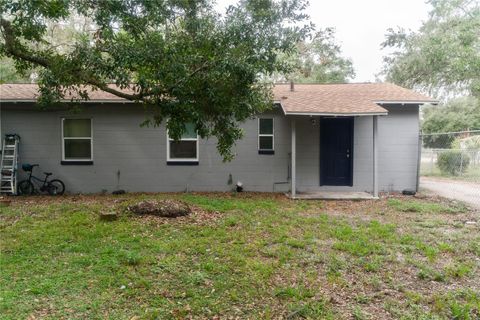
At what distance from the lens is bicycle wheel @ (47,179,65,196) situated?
1080 cm

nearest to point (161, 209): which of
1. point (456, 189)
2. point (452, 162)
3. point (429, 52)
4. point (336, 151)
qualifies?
point (336, 151)

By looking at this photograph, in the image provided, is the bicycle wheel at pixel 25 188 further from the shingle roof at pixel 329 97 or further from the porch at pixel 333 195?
the porch at pixel 333 195

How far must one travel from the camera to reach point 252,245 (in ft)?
18.7

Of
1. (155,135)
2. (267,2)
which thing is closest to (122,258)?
(267,2)

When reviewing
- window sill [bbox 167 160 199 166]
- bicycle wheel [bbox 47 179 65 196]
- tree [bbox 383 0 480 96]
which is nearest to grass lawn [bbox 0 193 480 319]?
bicycle wheel [bbox 47 179 65 196]

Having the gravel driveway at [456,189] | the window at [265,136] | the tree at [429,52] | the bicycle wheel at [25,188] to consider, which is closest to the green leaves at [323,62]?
the tree at [429,52]

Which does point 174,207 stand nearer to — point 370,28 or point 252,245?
point 252,245

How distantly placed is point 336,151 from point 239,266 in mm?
7573

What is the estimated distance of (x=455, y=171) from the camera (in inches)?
527

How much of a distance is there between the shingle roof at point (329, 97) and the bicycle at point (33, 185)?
2.01m

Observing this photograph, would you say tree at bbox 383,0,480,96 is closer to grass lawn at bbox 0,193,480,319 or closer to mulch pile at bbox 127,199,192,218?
grass lawn at bbox 0,193,480,319

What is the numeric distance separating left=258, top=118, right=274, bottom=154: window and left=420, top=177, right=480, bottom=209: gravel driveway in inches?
205

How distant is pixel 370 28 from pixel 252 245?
1535 inches

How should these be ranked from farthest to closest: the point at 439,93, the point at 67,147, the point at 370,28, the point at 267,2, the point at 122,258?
the point at 370,28 < the point at 439,93 < the point at 67,147 < the point at 267,2 < the point at 122,258
